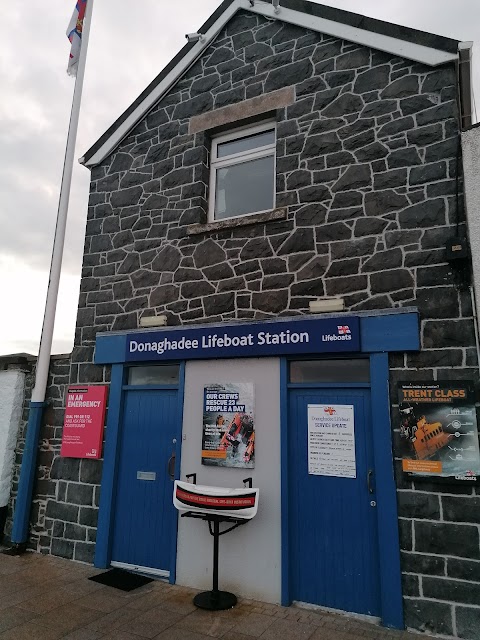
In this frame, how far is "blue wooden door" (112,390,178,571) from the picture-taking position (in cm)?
558

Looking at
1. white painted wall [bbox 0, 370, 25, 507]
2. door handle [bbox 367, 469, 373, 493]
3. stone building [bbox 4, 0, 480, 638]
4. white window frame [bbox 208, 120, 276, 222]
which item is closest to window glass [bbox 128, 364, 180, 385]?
stone building [bbox 4, 0, 480, 638]

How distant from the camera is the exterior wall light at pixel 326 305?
16.7 feet

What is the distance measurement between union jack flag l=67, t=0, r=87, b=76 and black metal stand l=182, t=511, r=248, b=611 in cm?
745

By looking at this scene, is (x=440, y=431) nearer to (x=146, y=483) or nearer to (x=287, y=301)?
(x=287, y=301)

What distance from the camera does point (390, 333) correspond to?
15.5 ft

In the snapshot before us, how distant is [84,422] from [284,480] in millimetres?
3035

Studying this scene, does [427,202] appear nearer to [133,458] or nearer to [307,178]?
[307,178]

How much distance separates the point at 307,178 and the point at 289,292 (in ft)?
4.87

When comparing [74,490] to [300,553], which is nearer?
[300,553]

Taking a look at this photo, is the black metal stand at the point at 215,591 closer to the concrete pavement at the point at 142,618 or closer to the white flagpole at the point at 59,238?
the concrete pavement at the point at 142,618

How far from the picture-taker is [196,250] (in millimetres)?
6141

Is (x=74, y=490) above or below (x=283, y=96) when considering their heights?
below

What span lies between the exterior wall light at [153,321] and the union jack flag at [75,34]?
4.74 m

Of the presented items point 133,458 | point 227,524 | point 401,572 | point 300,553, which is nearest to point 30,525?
point 133,458
